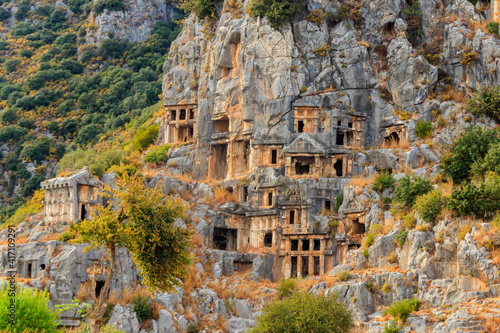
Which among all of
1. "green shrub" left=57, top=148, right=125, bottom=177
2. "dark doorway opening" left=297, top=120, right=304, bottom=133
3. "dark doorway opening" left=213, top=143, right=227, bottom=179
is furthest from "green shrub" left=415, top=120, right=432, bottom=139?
"green shrub" left=57, top=148, right=125, bottom=177

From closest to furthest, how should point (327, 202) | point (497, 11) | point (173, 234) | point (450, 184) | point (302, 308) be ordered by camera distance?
point (173, 234) → point (302, 308) → point (450, 184) → point (327, 202) → point (497, 11)

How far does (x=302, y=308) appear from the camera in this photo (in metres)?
37.5

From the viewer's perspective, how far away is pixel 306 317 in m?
36.7

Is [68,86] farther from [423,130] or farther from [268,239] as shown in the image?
[423,130]

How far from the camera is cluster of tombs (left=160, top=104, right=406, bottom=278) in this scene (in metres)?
53.4

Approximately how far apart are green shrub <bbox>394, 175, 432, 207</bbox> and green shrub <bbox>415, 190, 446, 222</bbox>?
2.85 metres

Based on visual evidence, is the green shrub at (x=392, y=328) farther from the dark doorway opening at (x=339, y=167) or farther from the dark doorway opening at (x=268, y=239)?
the dark doorway opening at (x=339, y=167)

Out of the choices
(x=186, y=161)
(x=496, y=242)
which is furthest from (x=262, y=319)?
(x=186, y=161)

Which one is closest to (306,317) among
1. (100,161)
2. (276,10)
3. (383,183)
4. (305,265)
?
(383,183)

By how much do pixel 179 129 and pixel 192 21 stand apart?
1247 cm

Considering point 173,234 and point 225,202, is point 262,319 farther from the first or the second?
point 225,202

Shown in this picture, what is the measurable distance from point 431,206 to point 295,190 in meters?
14.8

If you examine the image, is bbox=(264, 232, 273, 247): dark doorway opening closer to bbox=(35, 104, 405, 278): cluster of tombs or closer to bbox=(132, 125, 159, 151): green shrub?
bbox=(35, 104, 405, 278): cluster of tombs

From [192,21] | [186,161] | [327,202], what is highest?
[192,21]
